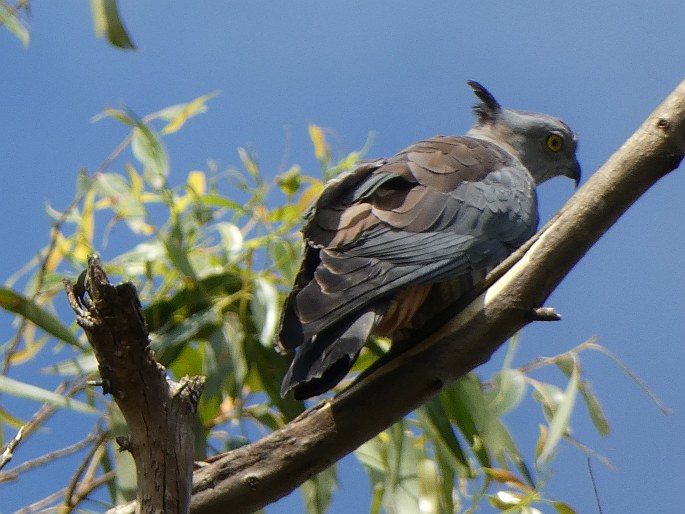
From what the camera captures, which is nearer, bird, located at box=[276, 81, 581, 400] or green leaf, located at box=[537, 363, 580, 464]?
bird, located at box=[276, 81, 581, 400]

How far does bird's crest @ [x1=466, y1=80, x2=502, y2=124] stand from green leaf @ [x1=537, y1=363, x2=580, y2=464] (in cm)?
110

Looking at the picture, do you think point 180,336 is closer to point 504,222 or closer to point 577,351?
point 504,222

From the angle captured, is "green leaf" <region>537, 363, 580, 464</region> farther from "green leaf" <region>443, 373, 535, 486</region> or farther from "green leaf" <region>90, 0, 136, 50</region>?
"green leaf" <region>90, 0, 136, 50</region>

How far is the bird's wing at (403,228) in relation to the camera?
2.07m

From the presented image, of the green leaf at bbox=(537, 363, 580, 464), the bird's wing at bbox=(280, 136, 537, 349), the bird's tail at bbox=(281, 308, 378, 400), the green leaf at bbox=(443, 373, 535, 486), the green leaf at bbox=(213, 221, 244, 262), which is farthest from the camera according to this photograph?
the green leaf at bbox=(213, 221, 244, 262)

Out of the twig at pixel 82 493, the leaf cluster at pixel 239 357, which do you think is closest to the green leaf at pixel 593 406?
the leaf cluster at pixel 239 357

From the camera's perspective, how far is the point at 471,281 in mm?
2492

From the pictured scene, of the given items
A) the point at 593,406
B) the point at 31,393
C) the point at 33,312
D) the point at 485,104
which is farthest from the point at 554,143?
the point at 31,393

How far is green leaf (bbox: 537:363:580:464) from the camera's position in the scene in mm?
2703

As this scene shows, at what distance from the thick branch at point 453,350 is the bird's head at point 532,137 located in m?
1.49

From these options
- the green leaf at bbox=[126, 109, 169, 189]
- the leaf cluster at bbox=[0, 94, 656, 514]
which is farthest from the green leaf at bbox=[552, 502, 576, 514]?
the green leaf at bbox=[126, 109, 169, 189]

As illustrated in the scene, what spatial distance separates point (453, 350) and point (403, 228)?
32 cm

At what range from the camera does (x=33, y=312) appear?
2.55 metres

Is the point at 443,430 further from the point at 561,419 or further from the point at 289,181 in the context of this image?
the point at 289,181
